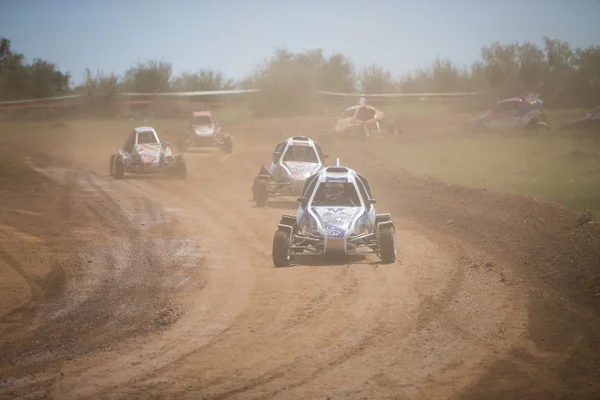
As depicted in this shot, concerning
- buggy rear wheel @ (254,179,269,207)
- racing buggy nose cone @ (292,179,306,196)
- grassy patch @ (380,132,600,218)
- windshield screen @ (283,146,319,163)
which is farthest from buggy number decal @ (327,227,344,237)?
windshield screen @ (283,146,319,163)

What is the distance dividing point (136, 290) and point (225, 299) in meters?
1.47

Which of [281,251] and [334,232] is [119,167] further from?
[334,232]

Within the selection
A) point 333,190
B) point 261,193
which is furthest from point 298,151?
point 333,190

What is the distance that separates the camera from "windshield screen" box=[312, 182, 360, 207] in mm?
15148

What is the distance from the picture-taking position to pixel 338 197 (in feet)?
50.1

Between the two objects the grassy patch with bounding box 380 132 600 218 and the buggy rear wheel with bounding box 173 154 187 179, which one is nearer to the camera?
the grassy patch with bounding box 380 132 600 218

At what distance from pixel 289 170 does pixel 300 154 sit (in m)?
0.90

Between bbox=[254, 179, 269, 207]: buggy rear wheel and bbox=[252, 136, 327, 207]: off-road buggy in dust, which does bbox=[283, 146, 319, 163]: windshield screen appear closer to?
bbox=[252, 136, 327, 207]: off-road buggy in dust

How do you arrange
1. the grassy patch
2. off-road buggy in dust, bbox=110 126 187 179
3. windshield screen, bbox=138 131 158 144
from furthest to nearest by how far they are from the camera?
windshield screen, bbox=138 131 158 144 < off-road buggy in dust, bbox=110 126 187 179 < the grassy patch

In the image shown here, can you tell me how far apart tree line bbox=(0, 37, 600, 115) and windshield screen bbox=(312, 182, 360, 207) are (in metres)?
35.9

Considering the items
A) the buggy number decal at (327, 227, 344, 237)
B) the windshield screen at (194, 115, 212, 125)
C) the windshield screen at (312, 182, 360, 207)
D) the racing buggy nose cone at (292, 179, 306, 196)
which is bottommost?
the racing buggy nose cone at (292, 179, 306, 196)

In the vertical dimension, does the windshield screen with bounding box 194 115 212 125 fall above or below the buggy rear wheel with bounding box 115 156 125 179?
above

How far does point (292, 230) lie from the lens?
14.4 meters

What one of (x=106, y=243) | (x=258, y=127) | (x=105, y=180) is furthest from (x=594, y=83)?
(x=106, y=243)
